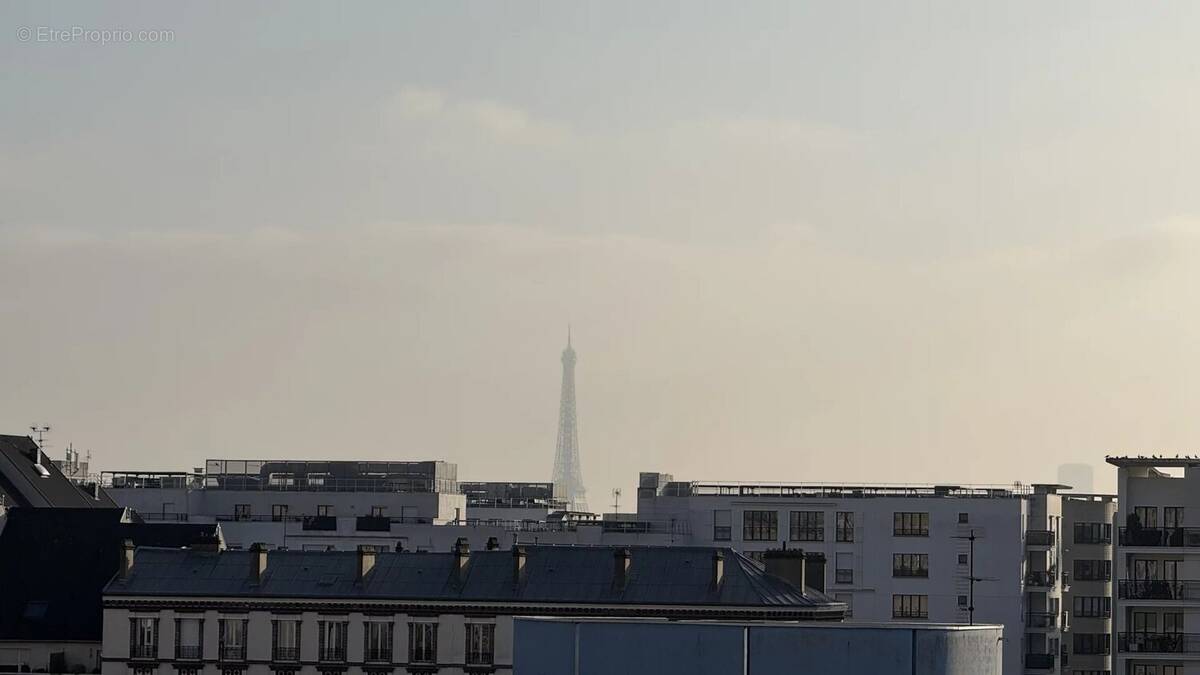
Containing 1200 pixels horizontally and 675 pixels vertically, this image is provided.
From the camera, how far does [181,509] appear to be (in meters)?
188

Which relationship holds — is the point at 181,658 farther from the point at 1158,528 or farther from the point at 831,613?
the point at 1158,528

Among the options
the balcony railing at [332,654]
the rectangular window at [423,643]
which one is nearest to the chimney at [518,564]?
the rectangular window at [423,643]

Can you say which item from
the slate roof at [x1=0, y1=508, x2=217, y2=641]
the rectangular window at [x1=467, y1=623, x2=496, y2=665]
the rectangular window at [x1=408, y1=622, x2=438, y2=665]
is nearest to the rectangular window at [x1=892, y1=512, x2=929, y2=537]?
the rectangular window at [x1=467, y1=623, x2=496, y2=665]

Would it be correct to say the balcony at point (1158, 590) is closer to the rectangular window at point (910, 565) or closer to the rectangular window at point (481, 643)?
the rectangular window at point (910, 565)

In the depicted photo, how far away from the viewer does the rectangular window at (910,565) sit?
15762 centimetres

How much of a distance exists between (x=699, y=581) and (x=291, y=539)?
6439 cm

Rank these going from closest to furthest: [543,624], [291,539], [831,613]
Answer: [543,624]
[831,613]
[291,539]

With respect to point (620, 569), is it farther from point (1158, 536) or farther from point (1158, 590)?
point (1158, 536)

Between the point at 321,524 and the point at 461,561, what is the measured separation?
6249 cm

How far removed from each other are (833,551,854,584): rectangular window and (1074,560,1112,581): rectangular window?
16.7 m

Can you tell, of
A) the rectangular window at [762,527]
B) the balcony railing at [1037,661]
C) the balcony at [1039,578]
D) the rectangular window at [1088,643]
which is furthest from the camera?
the rectangular window at [1088,643]

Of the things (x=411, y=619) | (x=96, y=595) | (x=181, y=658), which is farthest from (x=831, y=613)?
(x=96, y=595)

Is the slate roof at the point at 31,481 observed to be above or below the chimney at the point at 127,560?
above

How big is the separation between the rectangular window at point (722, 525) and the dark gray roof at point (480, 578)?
134 feet
